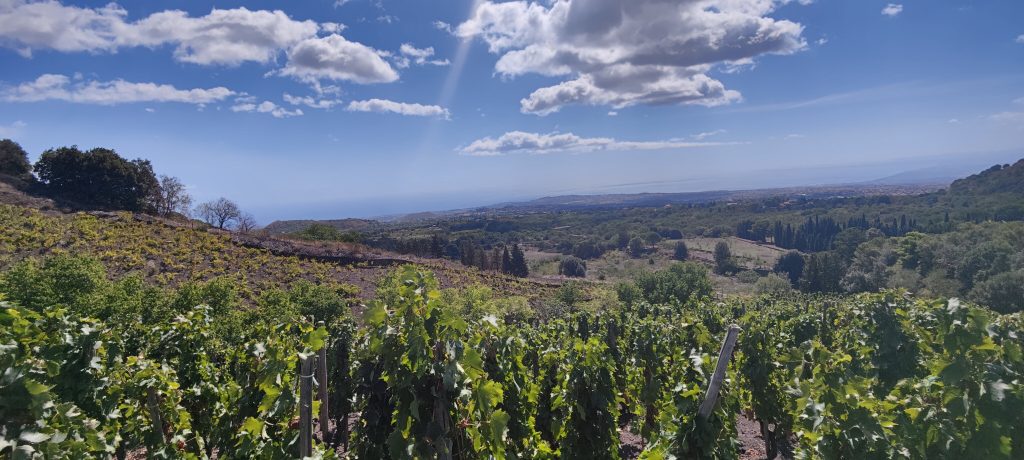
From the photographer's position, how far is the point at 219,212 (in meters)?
74.2

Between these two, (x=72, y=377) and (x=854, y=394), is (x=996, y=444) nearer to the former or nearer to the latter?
(x=854, y=394)

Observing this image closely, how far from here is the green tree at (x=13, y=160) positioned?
49500mm

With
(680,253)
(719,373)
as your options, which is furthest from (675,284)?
(680,253)

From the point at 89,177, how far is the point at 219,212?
2472 centimetres

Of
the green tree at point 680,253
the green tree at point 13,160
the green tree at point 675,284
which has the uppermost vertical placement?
the green tree at point 13,160

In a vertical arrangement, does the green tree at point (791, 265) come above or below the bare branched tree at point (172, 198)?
below

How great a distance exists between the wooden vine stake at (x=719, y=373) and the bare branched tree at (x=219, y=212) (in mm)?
81368

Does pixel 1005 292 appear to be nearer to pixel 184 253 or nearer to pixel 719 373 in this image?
pixel 719 373

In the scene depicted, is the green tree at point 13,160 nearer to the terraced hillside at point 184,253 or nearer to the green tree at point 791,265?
the terraced hillside at point 184,253

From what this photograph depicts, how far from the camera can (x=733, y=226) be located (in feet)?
626

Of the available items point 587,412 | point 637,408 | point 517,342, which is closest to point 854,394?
point 587,412

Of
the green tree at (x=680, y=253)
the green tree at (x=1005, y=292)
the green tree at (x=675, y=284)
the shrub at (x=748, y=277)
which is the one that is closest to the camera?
the green tree at (x=1005, y=292)

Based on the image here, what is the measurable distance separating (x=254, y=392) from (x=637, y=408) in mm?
7343

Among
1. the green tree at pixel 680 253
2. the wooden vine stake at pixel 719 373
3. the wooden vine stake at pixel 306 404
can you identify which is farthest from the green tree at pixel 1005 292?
the green tree at pixel 680 253
